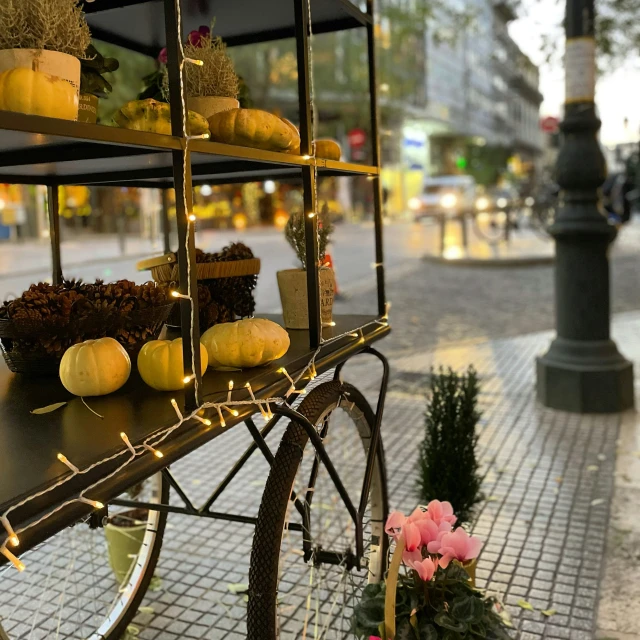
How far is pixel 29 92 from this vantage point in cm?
131

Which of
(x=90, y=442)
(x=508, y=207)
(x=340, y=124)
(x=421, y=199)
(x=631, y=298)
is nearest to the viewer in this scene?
(x=90, y=442)

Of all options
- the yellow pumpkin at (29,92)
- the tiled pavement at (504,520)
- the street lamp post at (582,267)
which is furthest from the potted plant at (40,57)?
the street lamp post at (582,267)

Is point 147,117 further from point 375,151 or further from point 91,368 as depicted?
point 375,151

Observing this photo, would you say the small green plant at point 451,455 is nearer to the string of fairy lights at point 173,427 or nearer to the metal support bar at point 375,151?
the metal support bar at point 375,151

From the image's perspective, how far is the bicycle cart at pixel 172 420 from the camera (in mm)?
1344

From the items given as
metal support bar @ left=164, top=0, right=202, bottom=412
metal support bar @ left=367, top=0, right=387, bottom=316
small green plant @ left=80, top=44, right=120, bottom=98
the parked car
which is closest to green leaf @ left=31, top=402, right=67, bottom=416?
metal support bar @ left=164, top=0, right=202, bottom=412

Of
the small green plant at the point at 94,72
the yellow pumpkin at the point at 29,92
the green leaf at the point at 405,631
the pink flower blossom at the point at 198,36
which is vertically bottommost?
the green leaf at the point at 405,631

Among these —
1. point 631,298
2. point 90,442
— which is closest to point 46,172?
point 90,442

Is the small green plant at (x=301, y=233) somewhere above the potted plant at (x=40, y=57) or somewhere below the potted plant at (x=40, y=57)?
below

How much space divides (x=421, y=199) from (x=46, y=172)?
90.3 feet

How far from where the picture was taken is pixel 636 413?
16.8ft

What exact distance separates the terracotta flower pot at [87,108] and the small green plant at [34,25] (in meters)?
0.22

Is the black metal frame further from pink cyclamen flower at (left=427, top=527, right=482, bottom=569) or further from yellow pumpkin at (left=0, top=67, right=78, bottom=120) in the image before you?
yellow pumpkin at (left=0, top=67, right=78, bottom=120)

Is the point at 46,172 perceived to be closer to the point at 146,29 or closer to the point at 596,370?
the point at 146,29
